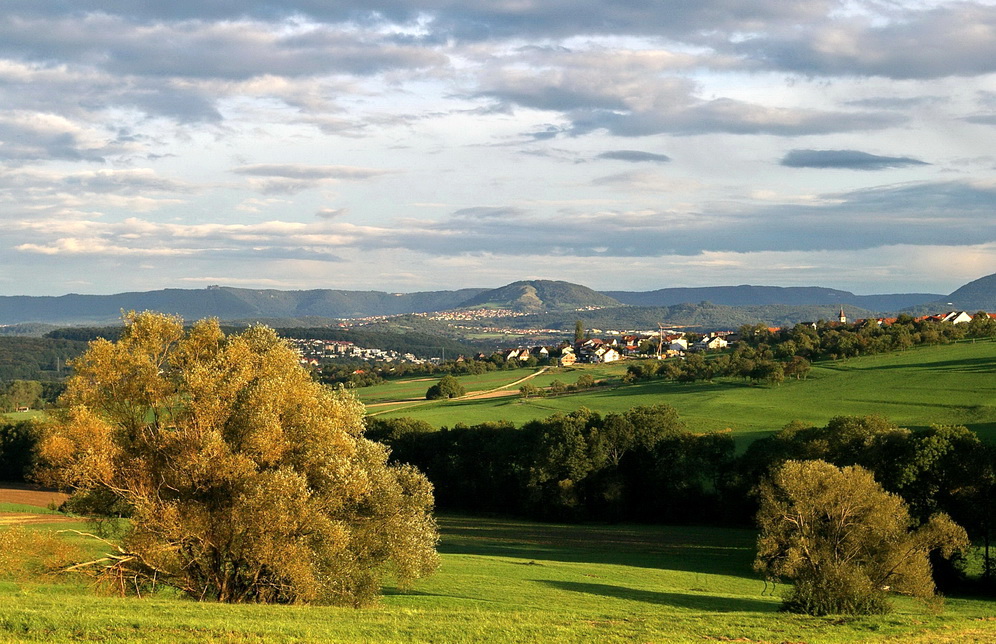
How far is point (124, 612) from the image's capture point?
21.0 m

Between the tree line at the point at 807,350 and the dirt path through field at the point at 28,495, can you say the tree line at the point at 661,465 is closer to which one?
the dirt path through field at the point at 28,495

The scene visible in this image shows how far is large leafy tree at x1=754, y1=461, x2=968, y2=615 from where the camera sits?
34.3 metres

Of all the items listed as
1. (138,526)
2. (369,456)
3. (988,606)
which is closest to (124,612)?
(138,526)

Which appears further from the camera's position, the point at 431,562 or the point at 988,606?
the point at 988,606

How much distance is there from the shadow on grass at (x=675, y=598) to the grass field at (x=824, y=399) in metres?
47.8

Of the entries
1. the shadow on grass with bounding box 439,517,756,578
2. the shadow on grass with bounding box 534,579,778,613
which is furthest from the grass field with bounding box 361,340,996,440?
the shadow on grass with bounding box 534,579,778,613

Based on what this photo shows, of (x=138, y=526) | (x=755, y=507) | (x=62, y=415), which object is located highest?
(x=62, y=415)

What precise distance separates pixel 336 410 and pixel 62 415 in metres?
9.42

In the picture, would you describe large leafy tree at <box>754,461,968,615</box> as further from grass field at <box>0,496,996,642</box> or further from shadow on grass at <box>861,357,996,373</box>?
shadow on grass at <box>861,357,996,373</box>

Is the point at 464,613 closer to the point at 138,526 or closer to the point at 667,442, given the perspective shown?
the point at 138,526

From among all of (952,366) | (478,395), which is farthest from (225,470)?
(478,395)

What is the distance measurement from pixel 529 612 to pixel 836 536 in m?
15.8

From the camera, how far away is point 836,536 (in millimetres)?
35719

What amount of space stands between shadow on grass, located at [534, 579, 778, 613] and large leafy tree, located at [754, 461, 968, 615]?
1.62 metres
